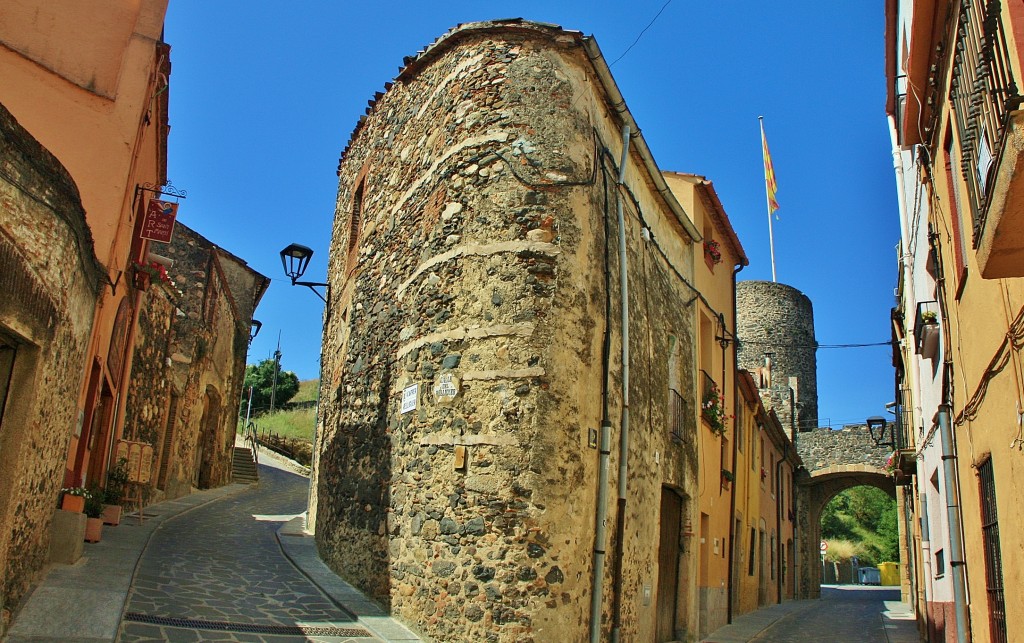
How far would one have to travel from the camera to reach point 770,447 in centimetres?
2345

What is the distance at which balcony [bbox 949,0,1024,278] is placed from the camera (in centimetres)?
342

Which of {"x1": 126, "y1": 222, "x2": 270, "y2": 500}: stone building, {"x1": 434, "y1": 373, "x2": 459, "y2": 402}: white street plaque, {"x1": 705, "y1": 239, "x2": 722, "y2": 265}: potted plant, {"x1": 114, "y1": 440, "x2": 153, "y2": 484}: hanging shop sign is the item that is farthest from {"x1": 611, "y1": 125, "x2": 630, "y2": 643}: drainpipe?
{"x1": 126, "y1": 222, "x2": 270, "y2": 500}: stone building

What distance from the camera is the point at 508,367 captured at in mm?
7977

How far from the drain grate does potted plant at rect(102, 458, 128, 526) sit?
504 centimetres

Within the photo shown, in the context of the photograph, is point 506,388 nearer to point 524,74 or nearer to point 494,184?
point 494,184

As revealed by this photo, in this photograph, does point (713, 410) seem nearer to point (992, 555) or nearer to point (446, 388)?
point (446, 388)

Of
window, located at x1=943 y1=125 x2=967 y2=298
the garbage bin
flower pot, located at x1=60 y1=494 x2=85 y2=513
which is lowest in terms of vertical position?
the garbage bin

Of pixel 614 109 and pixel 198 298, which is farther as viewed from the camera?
pixel 198 298

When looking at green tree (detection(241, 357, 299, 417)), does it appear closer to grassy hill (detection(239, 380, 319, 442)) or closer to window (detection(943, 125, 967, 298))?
grassy hill (detection(239, 380, 319, 442))

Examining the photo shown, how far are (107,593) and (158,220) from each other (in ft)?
21.8

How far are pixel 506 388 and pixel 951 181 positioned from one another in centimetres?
461

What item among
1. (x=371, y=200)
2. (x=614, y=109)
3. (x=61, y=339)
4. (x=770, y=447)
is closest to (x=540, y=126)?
(x=614, y=109)

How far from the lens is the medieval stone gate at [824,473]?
30.7 meters

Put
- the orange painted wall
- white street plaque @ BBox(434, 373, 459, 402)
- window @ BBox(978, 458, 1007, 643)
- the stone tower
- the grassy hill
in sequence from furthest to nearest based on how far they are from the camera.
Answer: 1. the stone tower
2. the grassy hill
3. the orange painted wall
4. white street plaque @ BBox(434, 373, 459, 402)
5. window @ BBox(978, 458, 1007, 643)
